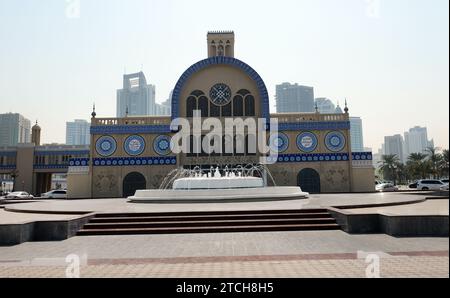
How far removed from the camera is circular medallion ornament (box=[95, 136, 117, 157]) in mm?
34938

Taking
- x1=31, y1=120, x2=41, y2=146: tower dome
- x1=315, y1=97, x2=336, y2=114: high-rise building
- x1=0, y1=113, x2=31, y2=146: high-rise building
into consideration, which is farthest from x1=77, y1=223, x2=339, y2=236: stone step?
x1=315, y1=97, x2=336, y2=114: high-rise building

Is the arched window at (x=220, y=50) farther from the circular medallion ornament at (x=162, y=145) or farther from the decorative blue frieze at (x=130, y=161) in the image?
the decorative blue frieze at (x=130, y=161)

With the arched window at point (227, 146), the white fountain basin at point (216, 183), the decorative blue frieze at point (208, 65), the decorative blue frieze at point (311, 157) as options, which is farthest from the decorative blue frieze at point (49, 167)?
the white fountain basin at point (216, 183)

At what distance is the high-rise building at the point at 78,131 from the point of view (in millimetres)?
182000

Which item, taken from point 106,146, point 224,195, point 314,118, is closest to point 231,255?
point 224,195

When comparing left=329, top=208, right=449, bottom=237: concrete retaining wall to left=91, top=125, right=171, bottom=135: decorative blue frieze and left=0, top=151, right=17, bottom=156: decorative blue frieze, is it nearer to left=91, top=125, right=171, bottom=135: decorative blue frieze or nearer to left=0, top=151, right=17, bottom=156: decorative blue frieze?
left=91, top=125, right=171, bottom=135: decorative blue frieze

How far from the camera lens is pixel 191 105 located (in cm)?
3559

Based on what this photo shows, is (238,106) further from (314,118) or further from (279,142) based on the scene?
(314,118)

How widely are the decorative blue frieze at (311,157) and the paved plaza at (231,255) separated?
76.1ft

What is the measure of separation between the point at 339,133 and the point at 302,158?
4604 mm

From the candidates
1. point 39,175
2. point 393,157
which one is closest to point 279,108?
point 393,157

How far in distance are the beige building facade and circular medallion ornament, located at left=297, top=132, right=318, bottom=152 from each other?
98 millimetres

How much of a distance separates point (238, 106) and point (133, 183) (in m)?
13.3
